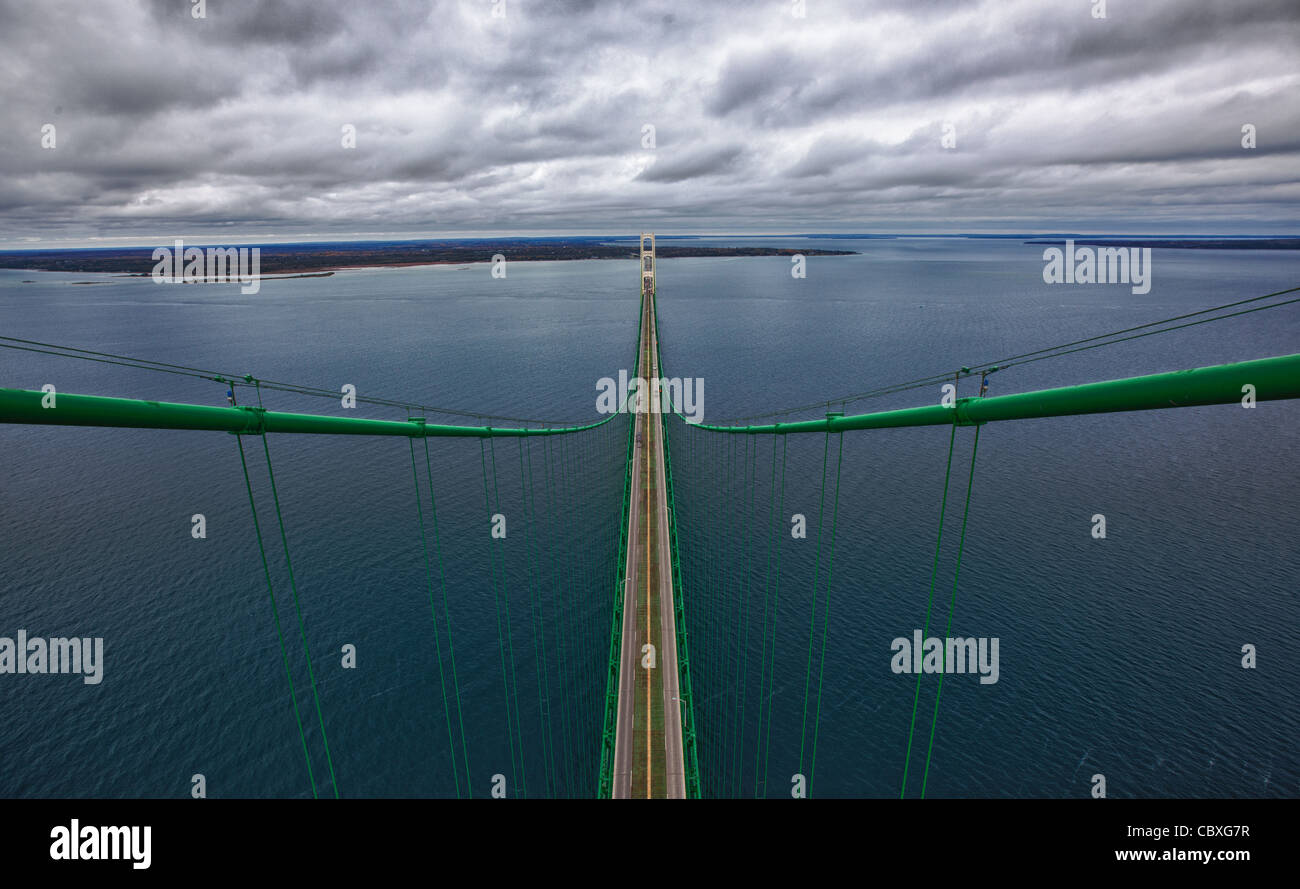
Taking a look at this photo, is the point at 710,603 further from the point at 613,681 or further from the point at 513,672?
the point at 513,672

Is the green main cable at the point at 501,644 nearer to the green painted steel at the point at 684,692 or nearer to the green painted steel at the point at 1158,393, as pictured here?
the green painted steel at the point at 684,692

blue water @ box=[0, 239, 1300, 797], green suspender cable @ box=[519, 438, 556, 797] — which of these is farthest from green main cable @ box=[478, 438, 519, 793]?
green suspender cable @ box=[519, 438, 556, 797]

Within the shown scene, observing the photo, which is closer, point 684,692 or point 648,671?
point 684,692

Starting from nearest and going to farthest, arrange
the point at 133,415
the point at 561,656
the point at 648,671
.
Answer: the point at 133,415
the point at 648,671
the point at 561,656

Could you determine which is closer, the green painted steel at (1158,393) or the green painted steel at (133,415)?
the green painted steel at (1158,393)

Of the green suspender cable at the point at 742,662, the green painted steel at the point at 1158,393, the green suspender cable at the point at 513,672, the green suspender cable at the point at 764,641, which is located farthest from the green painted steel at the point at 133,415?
the green suspender cable at the point at 742,662

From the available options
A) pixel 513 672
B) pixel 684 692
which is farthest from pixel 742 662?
pixel 513 672
